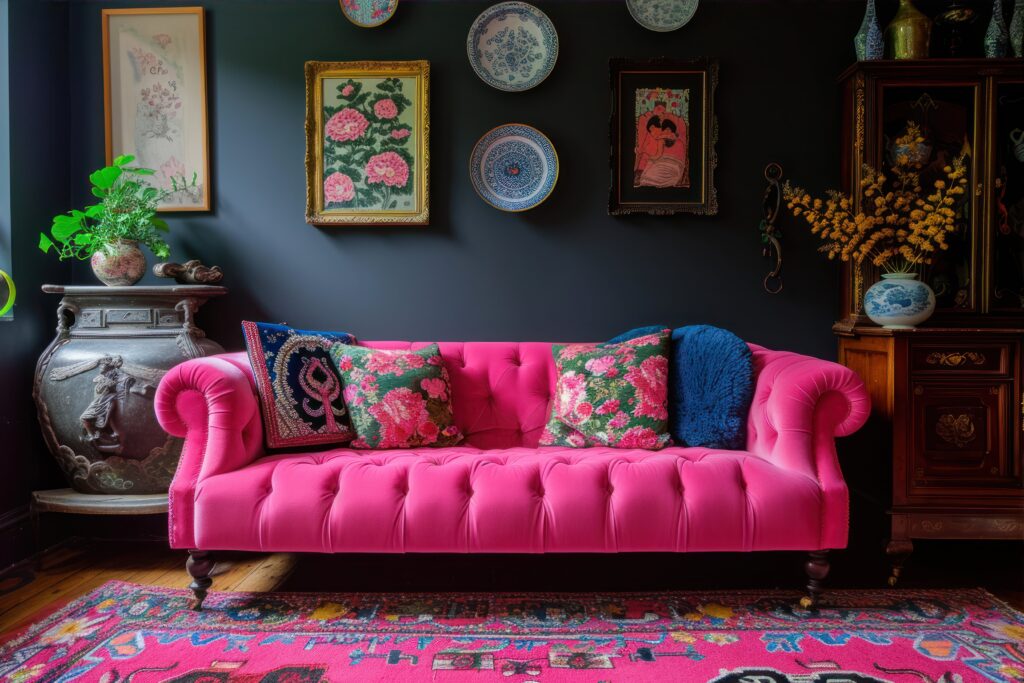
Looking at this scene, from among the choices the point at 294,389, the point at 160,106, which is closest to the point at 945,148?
the point at 294,389

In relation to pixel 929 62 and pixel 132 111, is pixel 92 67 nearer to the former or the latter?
pixel 132 111

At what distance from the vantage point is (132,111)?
2730 millimetres

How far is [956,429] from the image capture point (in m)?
2.17

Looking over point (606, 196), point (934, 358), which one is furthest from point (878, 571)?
point (606, 196)

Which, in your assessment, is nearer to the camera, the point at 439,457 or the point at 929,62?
the point at 439,457

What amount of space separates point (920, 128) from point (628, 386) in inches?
65.7

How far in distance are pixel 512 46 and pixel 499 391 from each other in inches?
59.6

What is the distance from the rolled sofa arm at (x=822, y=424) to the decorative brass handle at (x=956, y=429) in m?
0.55

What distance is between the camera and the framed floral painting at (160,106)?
2.72 meters

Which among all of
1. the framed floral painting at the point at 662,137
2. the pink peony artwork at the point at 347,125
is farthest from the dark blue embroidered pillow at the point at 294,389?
the framed floral painting at the point at 662,137

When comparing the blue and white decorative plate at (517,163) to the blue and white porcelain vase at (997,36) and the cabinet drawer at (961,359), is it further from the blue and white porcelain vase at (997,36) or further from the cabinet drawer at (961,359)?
the blue and white porcelain vase at (997,36)

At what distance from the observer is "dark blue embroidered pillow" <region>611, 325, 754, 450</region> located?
6.83 feet

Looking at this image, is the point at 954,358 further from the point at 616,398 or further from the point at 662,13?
the point at 662,13

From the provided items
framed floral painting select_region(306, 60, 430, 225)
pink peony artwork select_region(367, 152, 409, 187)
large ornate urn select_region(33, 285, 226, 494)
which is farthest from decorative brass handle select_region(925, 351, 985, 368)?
large ornate urn select_region(33, 285, 226, 494)
